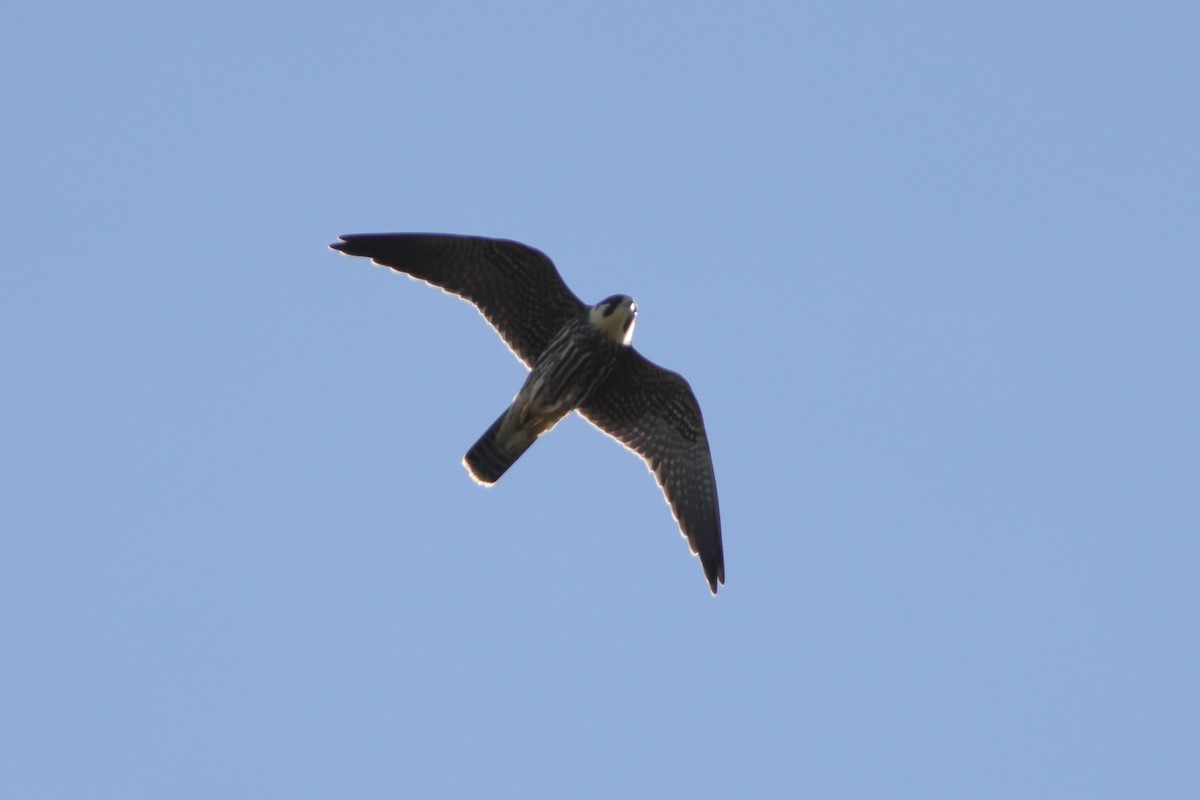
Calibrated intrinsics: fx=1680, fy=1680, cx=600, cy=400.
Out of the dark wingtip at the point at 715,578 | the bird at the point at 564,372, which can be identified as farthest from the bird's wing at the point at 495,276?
the dark wingtip at the point at 715,578

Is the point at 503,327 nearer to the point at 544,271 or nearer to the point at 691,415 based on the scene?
the point at 544,271

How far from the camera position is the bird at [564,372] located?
12.8 metres

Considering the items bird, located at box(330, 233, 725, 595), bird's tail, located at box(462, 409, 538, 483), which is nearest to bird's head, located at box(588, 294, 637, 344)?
bird, located at box(330, 233, 725, 595)

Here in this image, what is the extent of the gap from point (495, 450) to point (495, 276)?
1.35 m

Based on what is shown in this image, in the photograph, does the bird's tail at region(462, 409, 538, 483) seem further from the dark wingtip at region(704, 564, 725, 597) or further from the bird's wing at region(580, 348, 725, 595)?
the dark wingtip at region(704, 564, 725, 597)

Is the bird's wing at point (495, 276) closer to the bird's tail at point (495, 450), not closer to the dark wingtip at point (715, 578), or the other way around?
the bird's tail at point (495, 450)

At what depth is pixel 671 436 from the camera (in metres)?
13.5

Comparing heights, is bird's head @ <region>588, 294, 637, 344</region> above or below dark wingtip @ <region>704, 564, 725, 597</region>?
above

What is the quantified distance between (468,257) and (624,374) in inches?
60.2

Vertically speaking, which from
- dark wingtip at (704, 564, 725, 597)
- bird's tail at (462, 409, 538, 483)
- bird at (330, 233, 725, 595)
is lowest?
dark wingtip at (704, 564, 725, 597)

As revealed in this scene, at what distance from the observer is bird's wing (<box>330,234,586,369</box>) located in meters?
12.9

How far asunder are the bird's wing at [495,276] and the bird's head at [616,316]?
33 cm

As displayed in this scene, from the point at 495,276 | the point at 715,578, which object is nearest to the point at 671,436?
the point at 715,578

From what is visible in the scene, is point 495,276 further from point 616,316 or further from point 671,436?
point 671,436
